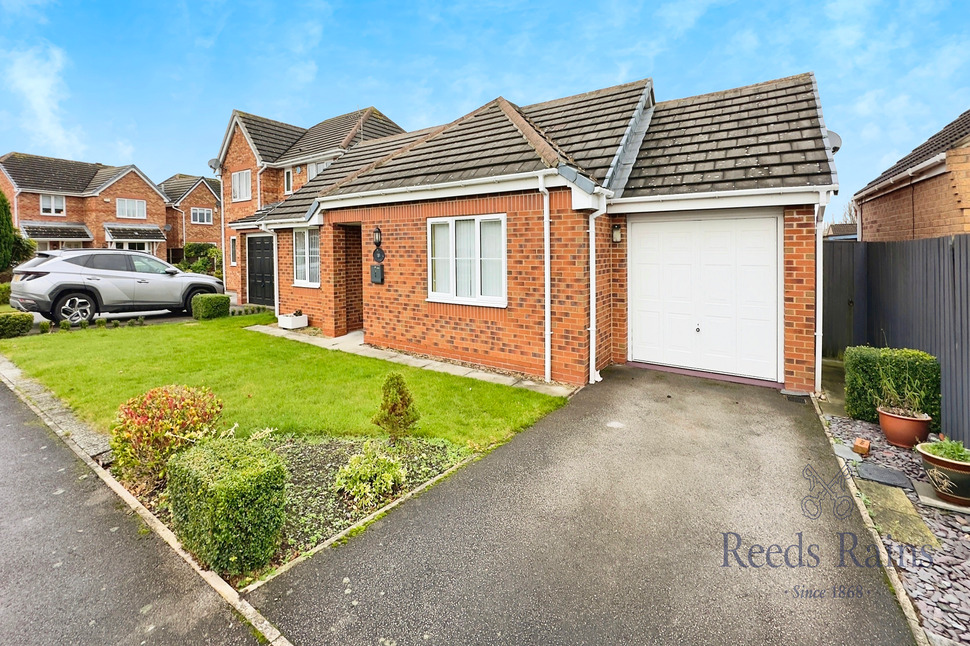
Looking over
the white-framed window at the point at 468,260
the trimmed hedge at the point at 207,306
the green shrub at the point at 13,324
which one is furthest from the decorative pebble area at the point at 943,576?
the green shrub at the point at 13,324

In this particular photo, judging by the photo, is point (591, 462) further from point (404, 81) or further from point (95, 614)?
point (404, 81)

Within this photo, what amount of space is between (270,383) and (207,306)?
883 centimetres

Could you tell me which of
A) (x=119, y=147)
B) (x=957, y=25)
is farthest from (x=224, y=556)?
(x=119, y=147)

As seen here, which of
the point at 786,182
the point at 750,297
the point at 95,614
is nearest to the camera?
the point at 95,614

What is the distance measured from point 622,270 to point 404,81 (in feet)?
138

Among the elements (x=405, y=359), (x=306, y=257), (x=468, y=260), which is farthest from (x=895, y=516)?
(x=306, y=257)

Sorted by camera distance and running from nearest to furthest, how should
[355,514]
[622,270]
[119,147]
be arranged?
[355,514] → [622,270] → [119,147]

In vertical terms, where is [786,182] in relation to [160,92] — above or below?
below

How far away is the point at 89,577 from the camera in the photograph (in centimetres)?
314

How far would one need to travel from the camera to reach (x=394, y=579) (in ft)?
10.1

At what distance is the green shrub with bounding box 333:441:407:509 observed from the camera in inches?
159

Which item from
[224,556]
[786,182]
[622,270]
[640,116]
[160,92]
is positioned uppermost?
[160,92]

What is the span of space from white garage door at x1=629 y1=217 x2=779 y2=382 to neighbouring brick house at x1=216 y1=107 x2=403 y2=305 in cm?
1428

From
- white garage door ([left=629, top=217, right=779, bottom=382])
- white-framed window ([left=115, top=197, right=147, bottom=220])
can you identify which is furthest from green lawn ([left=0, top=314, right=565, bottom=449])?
white-framed window ([left=115, top=197, right=147, bottom=220])
